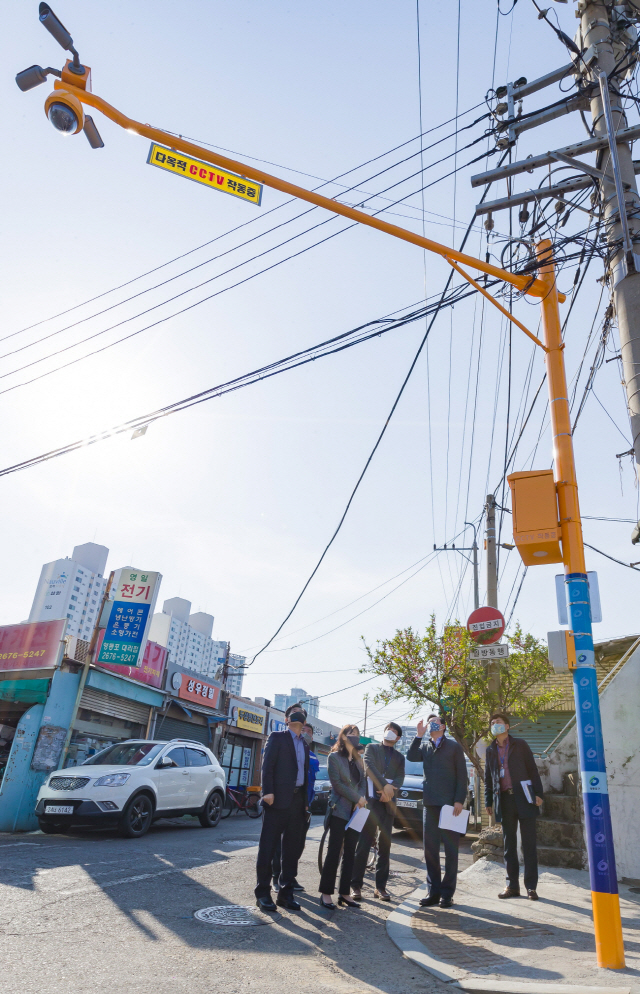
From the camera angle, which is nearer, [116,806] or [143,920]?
[143,920]

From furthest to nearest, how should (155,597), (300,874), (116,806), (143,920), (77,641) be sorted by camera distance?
(155,597) → (77,641) → (116,806) → (300,874) → (143,920)

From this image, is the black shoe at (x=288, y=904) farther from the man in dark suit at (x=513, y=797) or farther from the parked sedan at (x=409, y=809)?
the parked sedan at (x=409, y=809)

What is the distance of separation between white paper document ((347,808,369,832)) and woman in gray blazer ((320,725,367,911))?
0.26ft

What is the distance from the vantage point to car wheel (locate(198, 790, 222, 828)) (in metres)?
13.0

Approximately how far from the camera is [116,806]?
10.2m

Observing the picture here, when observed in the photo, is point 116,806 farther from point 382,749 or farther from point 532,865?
point 532,865

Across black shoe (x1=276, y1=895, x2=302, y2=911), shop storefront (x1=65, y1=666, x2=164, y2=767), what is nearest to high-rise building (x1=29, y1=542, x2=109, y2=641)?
shop storefront (x1=65, y1=666, x2=164, y2=767)

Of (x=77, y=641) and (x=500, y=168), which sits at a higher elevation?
(x=500, y=168)

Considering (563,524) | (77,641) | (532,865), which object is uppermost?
(77,641)

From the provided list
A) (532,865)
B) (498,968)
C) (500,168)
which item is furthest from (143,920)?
(500,168)

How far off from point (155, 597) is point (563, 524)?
48.9 feet

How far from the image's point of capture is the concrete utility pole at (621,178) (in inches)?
245

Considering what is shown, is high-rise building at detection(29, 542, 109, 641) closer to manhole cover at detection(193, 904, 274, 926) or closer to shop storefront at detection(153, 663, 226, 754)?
shop storefront at detection(153, 663, 226, 754)

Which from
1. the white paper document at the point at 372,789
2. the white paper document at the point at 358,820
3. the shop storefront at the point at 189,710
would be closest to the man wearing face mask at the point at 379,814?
the white paper document at the point at 372,789
